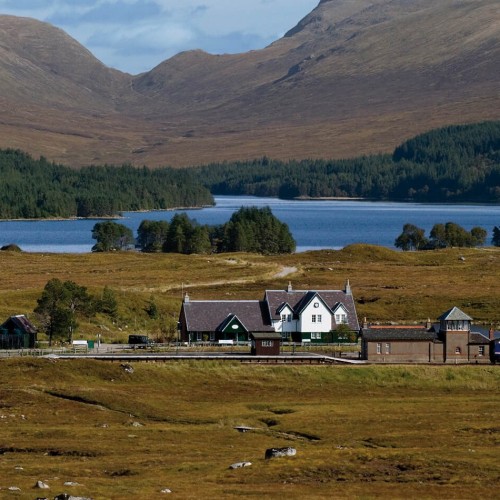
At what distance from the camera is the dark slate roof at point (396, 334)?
90438 mm

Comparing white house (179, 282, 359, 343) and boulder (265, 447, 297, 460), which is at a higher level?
white house (179, 282, 359, 343)

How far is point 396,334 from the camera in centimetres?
9131

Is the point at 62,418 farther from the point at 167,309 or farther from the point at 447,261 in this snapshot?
the point at 447,261

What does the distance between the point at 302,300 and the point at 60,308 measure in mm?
19409

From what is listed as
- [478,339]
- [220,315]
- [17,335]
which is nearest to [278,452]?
[478,339]

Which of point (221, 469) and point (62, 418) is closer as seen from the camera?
point (221, 469)

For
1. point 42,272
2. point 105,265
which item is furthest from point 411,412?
point 105,265

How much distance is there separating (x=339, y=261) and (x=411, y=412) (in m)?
107

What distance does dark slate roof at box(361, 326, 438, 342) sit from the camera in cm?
9044

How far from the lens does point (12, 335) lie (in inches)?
3755

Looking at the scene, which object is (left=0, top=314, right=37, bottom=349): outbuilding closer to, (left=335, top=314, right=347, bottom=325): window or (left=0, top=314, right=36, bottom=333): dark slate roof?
(left=0, top=314, right=36, bottom=333): dark slate roof

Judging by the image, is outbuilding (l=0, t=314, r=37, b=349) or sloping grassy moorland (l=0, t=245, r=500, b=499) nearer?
sloping grassy moorland (l=0, t=245, r=500, b=499)

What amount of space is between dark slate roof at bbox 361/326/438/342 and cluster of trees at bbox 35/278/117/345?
2346 cm

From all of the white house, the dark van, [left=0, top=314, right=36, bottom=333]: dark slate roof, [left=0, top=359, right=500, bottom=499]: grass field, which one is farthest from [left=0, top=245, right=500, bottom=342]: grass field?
[left=0, top=359, right=500, bottom=499]: grass field
